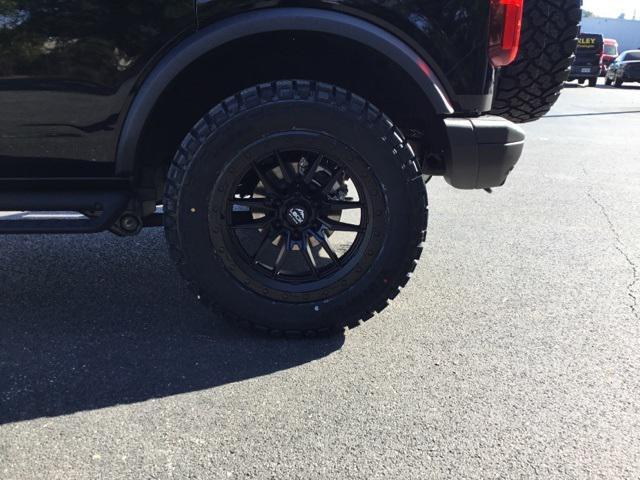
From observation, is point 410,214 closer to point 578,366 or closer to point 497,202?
point 578,366

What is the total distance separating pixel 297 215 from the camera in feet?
8.26

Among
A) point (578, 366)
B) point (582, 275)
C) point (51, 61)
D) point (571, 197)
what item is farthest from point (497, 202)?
point (51, 61)

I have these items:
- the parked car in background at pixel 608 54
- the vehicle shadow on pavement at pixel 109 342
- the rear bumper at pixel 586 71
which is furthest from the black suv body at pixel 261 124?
the parked car in background at pixel 608 54

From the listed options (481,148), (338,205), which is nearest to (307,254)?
(338,205)

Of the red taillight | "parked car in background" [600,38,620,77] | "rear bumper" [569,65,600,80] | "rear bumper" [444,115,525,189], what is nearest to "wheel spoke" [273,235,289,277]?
"rear bumper" [444,115,525,189]

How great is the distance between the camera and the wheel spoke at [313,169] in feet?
7.93

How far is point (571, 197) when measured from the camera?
5.14 meters

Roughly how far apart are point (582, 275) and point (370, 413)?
77.5 inches

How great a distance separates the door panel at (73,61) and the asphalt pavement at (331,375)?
96cm

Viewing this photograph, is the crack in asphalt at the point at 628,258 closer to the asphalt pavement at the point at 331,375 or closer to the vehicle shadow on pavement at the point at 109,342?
the asphalt pavement at the point at 331,375

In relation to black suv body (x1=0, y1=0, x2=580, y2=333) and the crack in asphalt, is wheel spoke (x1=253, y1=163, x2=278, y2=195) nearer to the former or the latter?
black suv body (x1=0, y1=0, x2=580, y2=333)

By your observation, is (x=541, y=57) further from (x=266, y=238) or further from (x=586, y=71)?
(x=586, y=71)

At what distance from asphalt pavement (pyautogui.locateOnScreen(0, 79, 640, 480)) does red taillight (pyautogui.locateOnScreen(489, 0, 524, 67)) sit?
1.30 metres

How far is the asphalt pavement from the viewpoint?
1.86 m
